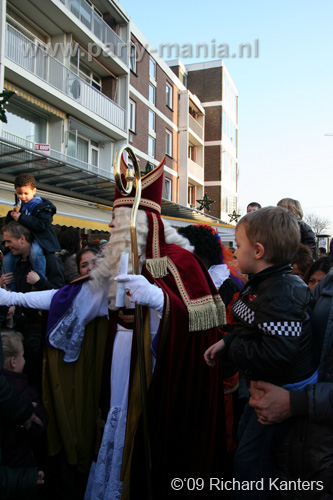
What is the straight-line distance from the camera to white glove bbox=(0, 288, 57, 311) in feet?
7.91

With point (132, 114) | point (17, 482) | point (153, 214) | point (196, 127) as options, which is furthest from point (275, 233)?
point (196, 127)

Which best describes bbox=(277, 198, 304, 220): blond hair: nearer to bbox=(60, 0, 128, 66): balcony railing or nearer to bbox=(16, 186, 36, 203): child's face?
bbox=(16, 186, 36, 203): child's face

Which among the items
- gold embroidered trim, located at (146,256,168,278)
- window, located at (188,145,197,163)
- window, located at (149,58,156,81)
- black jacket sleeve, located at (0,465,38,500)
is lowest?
black jacket sleeve, located at (0,465,38,500)

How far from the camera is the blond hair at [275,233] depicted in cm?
166

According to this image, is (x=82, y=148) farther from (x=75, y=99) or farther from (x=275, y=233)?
(x=275, y=233)

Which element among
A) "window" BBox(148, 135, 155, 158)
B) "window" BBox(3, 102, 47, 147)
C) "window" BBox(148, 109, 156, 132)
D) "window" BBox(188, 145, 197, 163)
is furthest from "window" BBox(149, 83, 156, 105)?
"window" BBox(3, 102, 47, 147)

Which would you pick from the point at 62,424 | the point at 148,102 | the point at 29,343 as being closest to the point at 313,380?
the point at 62,424

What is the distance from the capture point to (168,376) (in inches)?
85.5

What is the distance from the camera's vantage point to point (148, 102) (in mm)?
19422

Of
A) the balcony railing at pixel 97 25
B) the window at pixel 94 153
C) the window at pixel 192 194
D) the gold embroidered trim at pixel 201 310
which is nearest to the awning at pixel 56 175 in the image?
the window at pixel 94 153

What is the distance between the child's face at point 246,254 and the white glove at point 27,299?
1.39 metres

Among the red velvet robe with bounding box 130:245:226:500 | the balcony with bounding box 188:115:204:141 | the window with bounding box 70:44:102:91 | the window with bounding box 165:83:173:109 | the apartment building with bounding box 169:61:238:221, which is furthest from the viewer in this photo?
the apartment building with bounding box 169:61:238:221

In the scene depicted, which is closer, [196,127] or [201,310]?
[201,310]

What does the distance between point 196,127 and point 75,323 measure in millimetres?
25634
